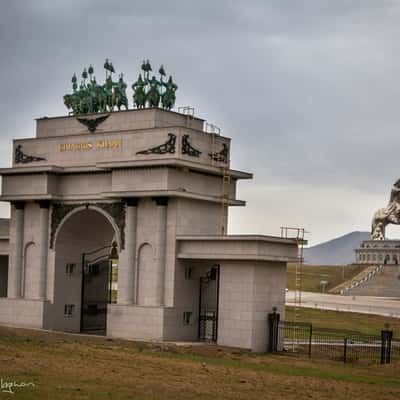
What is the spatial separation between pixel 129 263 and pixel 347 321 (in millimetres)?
24567

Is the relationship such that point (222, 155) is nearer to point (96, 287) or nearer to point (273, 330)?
point (273, 330)

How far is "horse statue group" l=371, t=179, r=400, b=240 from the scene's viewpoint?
4983 inches

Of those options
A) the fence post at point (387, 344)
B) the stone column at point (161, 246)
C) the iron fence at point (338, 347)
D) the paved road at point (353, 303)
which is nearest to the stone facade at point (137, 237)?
the stone column at point (161, 246)

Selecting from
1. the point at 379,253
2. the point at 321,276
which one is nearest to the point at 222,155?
the point at 321,276

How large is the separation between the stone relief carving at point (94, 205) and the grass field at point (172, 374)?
7.36m

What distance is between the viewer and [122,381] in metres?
27.3

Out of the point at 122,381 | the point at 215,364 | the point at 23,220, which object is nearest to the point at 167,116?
the point at 23,220

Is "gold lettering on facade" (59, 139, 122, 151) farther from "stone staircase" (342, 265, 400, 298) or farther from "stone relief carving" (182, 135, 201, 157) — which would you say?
"stone staircase" (342, 265, 400, 298)

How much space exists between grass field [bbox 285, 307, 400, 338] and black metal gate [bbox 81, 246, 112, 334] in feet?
47.8

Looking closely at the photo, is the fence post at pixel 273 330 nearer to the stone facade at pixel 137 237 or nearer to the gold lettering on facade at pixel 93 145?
the stone facade at pixel 137 237

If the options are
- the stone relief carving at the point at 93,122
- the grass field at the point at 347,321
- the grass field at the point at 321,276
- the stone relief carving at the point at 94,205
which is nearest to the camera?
the stone relief carving at the point at 94,205

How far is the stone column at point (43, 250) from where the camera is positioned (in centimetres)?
4909

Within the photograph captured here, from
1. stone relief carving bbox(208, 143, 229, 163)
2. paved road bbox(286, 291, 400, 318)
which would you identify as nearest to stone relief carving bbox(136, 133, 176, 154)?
stone relief carving bbox(208, 143, 229, 163)

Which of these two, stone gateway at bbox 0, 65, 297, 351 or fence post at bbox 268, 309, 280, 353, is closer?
fence post at bbox 268, 309, 280, 353
